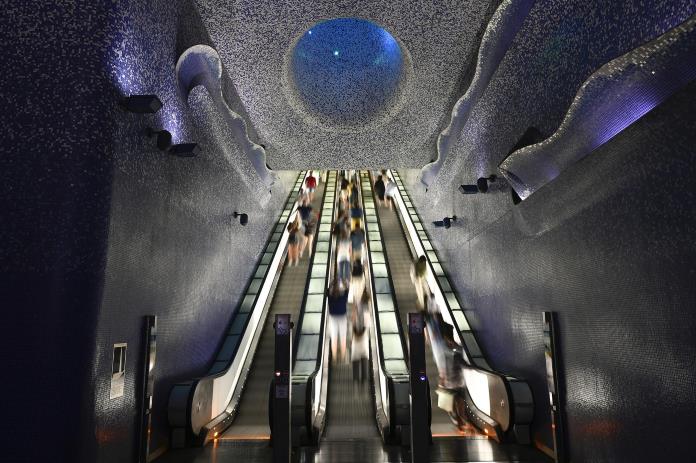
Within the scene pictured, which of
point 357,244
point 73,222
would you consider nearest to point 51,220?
point 73,222

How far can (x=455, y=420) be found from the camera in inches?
228

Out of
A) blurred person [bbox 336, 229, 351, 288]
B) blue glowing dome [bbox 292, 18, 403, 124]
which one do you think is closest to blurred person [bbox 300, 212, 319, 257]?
blurred person [bbox 336, 229, 351, 288]

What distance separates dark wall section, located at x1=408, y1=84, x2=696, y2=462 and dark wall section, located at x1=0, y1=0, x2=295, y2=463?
3721 mm

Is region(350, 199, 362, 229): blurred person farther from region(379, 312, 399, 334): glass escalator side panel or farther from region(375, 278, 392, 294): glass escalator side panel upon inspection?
region(379, 312, 399, 334): glass escalator side panel

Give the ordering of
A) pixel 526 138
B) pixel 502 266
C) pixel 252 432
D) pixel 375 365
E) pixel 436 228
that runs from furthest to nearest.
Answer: pixel 436 228
pixel 375 365
pixel 502 266
pixel 252 432
pixel 526 138

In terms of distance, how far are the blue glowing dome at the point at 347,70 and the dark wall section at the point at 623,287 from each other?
4039mm

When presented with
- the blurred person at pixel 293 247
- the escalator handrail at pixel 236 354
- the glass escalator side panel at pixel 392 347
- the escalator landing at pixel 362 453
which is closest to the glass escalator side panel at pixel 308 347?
the escalator handrail at pixel 236 354

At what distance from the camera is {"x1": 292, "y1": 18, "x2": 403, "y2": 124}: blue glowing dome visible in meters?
7.66

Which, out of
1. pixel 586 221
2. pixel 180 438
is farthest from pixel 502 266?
pixel 180 438

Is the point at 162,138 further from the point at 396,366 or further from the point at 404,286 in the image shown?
the point at 404,286

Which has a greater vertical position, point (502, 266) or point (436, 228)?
point (436, 228)

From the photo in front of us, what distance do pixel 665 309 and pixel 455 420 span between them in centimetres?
365

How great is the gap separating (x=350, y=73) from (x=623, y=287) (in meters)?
6.11

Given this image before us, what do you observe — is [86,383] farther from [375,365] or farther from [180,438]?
[375,365]
